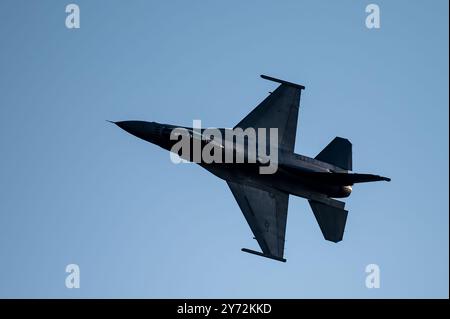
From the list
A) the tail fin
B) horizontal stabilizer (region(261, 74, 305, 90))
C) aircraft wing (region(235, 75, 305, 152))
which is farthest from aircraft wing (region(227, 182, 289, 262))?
horizontal stabilizer (region(261, 74, 305, 90))

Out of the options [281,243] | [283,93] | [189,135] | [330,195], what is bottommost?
[281,243]

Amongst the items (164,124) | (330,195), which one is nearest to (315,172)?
(330,195)

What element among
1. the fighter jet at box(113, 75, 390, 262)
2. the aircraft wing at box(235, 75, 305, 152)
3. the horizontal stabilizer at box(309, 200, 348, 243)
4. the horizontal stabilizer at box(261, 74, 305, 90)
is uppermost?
the horizontal stabilizer at box(261, 74, 305, 90)

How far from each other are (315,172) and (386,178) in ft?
12.5

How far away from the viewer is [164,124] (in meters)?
41.1

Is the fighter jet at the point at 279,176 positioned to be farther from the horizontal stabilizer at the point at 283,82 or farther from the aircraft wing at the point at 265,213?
the horizontal stabilizer at the point at 283,82

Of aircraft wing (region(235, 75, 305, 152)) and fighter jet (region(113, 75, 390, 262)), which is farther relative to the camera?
aircraft wing (region(235, 75, 305, 152))

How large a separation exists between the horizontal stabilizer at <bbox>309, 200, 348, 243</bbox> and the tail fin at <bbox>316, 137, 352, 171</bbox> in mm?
2498

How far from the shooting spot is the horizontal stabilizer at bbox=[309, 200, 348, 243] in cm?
4244

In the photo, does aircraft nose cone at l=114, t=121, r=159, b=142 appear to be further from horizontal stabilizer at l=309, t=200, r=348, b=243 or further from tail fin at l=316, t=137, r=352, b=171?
horizontal stabilizer at l=309, t=200, r=348, b=243

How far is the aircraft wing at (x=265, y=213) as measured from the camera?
41.6 meters
